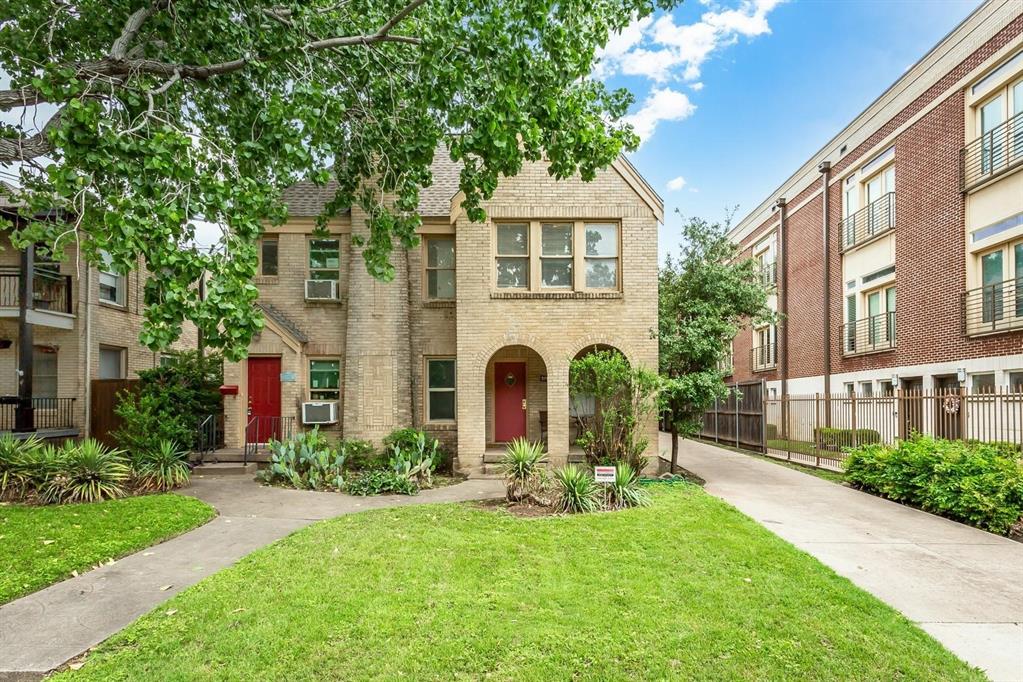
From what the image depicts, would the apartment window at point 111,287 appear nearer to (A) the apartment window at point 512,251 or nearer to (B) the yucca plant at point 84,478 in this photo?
(B) the yucca plant at point 84,478

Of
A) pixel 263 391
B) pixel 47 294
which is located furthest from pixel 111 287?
pixel 263 391

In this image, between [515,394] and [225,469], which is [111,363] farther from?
[515,394]

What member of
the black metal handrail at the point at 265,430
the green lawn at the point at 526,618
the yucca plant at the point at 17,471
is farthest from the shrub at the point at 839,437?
the yucca plant at the point at 17,471

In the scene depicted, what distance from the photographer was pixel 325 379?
14141mm

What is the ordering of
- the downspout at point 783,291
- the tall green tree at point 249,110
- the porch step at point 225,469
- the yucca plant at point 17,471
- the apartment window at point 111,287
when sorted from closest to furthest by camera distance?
the tall green tree at point 249,110 → the yucca plant at point 17,471 → the porch step at point 225,469 → the apartment window at point 111,287 → the downspout at point 783,291

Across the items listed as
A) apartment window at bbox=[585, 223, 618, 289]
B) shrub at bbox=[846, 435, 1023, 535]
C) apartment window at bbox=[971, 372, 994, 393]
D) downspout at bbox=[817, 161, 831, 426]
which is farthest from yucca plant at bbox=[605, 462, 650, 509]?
downspout at bbox=[817, 161, 831, 426]

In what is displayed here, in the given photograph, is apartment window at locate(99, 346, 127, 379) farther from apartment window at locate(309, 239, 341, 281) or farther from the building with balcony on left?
apartment window at locate(309, 239, 341, 281)

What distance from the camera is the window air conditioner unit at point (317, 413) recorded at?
13.4m

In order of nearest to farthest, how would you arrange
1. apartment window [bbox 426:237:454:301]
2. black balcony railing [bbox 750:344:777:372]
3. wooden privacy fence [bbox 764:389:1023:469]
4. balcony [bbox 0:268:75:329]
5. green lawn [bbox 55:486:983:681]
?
green lawn [bbox 55:486:983:681], wooden privacy fence [bbox 764:389:1023:469], apartment window [bbox 426:237:454:301], balcony [bbox 0:268:75:329], black balcony railing [bbox 750:344:777:372]

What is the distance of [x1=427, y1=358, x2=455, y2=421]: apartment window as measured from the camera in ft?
46.7

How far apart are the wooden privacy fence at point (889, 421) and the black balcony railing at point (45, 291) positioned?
19.8 meters

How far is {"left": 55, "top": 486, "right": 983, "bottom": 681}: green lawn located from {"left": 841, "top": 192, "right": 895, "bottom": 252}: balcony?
1431 cm

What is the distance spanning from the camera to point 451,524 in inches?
301

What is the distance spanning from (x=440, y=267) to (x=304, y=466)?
5642 mm
